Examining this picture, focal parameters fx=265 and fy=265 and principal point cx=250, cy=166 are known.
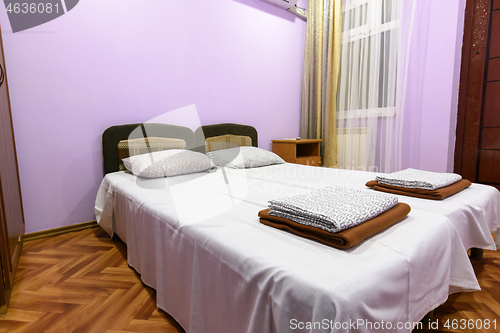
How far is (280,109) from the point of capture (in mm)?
3596

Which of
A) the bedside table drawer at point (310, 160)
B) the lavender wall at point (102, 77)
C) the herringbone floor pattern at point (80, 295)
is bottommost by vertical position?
the herringbone floor pattern at point (80, 295)

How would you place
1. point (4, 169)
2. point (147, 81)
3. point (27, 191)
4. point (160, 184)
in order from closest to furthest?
point (4, 169) < point (160, 184) < point (27, 191) < point (147, 81)

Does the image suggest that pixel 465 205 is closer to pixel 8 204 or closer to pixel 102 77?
pixel 8 204

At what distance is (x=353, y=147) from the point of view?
3369 mm

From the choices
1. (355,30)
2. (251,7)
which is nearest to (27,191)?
(251,7)

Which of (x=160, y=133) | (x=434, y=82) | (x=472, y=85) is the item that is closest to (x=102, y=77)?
(x=160, y=133)

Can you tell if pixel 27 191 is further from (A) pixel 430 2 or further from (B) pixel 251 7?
(A) pixel 430 2

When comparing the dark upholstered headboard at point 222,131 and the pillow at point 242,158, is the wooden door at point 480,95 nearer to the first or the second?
the pillow at point 242,158

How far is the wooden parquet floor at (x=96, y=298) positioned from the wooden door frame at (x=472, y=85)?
53.4 inches

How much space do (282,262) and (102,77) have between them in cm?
226

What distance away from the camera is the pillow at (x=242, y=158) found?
2496mm

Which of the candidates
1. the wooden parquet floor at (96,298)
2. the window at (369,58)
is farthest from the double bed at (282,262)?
the window at (369,58)

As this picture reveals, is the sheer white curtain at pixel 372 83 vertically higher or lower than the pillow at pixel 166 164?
higher

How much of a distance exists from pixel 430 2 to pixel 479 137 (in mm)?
1480
